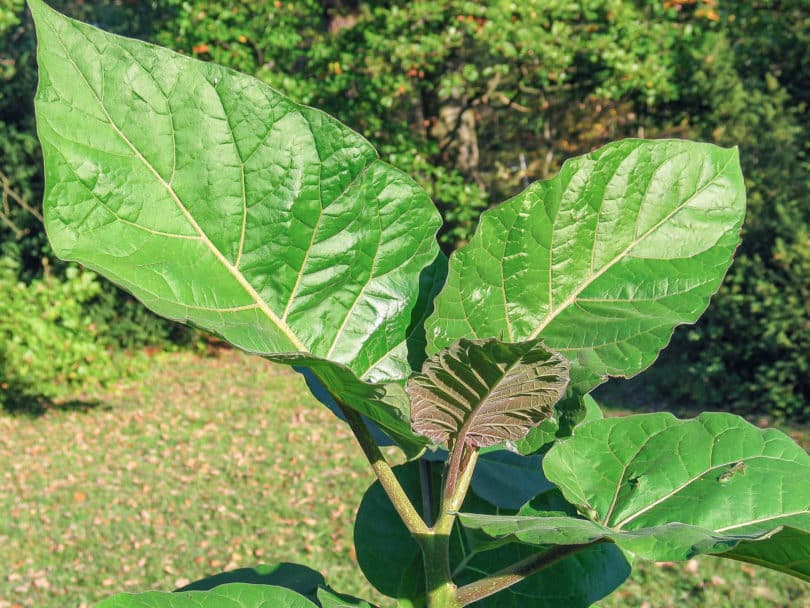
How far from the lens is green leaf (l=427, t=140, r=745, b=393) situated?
0.73 meters

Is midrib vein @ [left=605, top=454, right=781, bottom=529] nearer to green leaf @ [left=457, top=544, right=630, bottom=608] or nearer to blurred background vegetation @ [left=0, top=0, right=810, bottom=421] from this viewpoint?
green leaf @ [left=457, top=544, right=630, bottom=608]

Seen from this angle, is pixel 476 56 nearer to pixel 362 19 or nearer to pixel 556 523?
pixel 362 19

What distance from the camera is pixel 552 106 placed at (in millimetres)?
9938

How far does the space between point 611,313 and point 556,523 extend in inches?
8.3

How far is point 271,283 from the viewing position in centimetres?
74

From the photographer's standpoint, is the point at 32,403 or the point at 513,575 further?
the point at 32,403

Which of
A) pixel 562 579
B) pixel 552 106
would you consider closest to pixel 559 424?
pixel 562 579

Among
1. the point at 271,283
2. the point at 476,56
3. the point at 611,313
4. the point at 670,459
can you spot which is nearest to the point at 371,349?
the point at 271,283

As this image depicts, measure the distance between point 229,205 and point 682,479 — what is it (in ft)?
1.65

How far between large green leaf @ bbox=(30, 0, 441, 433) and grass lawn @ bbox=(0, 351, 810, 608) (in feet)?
14.6

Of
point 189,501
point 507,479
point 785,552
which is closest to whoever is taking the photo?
point 785,552

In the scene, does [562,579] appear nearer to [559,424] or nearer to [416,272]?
[559,424]

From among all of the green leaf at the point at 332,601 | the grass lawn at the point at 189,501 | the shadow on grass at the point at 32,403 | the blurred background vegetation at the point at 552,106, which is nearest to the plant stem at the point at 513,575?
the green leaf at the point at 332,601

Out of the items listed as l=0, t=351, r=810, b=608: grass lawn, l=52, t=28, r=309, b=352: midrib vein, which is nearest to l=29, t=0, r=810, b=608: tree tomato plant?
l=52, t=28, r=309, b=352: midrib vein
